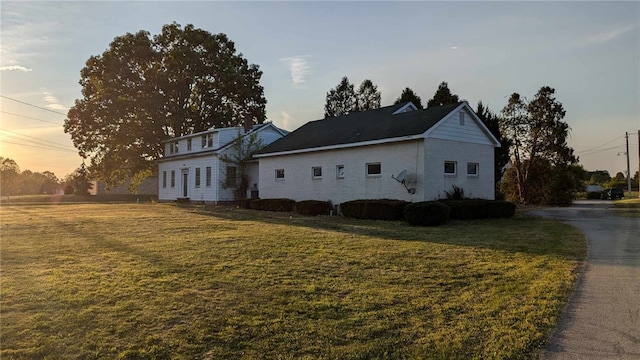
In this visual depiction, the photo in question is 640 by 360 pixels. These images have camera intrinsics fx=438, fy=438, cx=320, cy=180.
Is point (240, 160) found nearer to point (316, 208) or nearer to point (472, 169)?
point (316, 208)

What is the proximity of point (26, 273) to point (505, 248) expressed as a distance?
9.20m

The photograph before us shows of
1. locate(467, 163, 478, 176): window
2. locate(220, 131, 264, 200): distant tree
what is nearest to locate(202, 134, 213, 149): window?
locate(220, 131, 264, 200): distant tree

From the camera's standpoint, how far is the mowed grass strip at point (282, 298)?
4.11 meters

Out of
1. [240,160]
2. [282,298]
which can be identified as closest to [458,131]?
[240,160]

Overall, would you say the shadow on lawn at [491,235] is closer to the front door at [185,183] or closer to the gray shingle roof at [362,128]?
the gray shingle roof at [362,128]

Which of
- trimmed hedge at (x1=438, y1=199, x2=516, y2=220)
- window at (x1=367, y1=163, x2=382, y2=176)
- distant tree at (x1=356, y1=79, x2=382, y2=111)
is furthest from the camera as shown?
distant tree at (x1=356, y1=79, x2=382, y2=111)

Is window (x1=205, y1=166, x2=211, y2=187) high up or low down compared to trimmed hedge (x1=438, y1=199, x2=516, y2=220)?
up

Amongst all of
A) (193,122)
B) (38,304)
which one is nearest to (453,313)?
(38,304)

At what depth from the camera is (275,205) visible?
23125 mm

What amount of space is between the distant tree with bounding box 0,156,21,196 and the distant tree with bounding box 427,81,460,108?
5837cm

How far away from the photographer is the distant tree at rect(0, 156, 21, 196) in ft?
202

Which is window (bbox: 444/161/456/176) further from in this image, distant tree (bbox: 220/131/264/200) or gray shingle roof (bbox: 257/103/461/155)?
distant tree (bbox: 220/131/264/200)

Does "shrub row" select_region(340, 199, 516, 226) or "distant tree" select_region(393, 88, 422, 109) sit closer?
"shrub row" select_region(340, 199, 516, 226)

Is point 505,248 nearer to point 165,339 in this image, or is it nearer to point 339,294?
point 339,294
